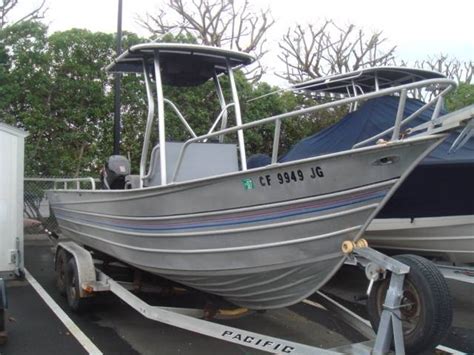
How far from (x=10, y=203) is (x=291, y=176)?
507 centimetres

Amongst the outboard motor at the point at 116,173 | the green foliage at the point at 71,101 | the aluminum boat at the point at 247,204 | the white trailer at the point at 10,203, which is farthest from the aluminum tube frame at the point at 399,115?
the green foliage at the point at 71,101

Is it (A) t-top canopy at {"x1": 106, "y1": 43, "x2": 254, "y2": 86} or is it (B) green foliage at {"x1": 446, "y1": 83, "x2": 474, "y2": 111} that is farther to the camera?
(B) green foliage at {"x1": 446, "y1": 83, "x2": 474, "y2": 111}

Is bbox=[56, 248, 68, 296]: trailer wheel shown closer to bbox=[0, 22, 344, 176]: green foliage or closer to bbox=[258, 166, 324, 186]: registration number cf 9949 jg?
bbox=[258, 166, 324, 186]: registration number cf 9949 jg

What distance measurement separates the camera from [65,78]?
41.3 ft

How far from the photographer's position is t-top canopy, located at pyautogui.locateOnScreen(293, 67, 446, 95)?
340 inches

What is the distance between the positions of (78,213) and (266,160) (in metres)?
2.62

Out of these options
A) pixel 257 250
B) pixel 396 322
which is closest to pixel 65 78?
pixel 257 250

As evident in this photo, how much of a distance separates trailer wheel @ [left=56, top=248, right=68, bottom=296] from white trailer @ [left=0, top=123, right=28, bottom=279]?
70cm

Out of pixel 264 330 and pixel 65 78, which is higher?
pixel 65 78

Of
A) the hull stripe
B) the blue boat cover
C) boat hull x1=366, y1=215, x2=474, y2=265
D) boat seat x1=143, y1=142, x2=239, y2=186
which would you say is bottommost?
boat hull x1=366, y1=215, x2=474, y2=265

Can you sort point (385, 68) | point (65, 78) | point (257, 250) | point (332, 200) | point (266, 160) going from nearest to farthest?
point (332, 200)
point (257, 250)
point (266, 160)
point (385, 68)
point (65, 78)

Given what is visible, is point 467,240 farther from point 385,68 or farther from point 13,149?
point 13,149

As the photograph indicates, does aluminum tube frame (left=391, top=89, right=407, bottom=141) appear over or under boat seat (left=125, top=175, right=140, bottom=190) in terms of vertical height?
over

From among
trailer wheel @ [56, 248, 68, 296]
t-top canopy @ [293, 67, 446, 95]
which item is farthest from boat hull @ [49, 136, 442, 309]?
t-top canopy @ [293, 67, 446, 95]
